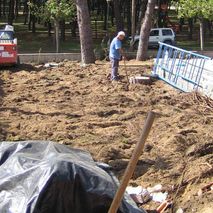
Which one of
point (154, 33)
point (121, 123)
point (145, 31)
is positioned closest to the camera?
point (121, 123)

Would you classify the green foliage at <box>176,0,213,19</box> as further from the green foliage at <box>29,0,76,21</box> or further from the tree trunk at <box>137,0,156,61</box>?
the tree trunk at <box>137,0,156,61</box>

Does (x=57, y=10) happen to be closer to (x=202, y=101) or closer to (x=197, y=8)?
(x=197, y=8)

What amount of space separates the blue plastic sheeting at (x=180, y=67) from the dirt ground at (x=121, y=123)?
1.25 ft

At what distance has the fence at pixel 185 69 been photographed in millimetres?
13516

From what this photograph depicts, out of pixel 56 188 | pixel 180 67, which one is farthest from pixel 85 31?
pixel 56 188

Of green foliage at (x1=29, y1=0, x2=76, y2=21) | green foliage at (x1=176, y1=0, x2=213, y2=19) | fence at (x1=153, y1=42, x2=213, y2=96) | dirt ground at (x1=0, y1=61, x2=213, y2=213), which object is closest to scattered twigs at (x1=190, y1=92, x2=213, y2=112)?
dirt ground at (x1=0, y1=61, x2=213, y2=213)

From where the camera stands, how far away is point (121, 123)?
10734 millimetres

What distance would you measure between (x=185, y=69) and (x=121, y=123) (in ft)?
15.8

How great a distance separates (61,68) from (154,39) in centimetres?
1860

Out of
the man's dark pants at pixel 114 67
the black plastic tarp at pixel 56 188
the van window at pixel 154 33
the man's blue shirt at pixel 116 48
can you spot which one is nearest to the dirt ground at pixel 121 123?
the man's dark pants at pixel 114 67

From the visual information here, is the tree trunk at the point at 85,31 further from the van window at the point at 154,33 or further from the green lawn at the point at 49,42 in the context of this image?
the van window at the point at 154,33

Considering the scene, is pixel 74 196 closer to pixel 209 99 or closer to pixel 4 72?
pixel 209 99

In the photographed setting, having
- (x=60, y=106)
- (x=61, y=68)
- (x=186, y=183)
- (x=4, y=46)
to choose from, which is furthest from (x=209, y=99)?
(x=4, y=46)

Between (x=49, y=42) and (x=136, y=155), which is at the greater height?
(x=136, y=155)
